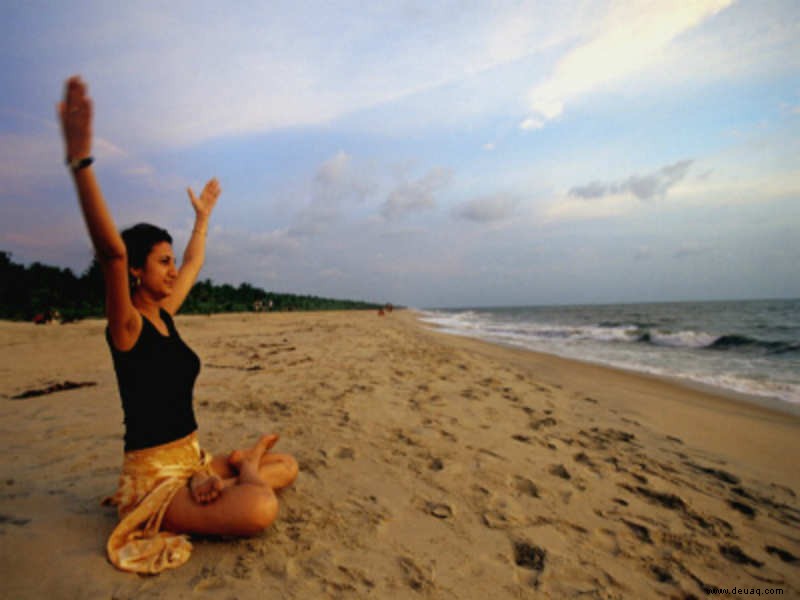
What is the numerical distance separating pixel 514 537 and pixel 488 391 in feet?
12.2

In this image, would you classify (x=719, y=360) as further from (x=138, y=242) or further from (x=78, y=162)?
(x=78, y=162)

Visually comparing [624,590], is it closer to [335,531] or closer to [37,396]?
[335,531]

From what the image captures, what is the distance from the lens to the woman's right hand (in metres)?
1.46

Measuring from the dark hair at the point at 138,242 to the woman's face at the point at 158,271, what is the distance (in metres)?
0.02

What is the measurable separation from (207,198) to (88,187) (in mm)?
1648

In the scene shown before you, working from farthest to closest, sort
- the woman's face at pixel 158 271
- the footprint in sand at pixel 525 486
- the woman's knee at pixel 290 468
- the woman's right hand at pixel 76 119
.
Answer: the footprint in sand at pixel 525 486 → the woman's knee at pixel 290 468 → the woman's face at pixel 158 271 → the woman's right hand at pixel 76 119

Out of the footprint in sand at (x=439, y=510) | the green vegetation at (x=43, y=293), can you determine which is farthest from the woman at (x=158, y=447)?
the green vegetation at (x=43, y=293)

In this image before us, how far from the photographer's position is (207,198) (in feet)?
10.3

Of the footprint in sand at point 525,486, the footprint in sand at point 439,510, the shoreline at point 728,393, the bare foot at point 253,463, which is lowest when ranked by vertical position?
the shoreline at point 728,393

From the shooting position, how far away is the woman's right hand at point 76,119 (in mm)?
1458

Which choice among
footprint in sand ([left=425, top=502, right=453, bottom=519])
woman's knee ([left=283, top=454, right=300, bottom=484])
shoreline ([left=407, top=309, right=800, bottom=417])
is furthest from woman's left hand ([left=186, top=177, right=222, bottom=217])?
shoreline ([left=407, top=309, right=800, bottom=417])

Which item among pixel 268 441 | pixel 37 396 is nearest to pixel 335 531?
pixel 268 441

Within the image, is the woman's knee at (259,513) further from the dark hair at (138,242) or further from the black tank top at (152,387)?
the dark hair at (138,242)

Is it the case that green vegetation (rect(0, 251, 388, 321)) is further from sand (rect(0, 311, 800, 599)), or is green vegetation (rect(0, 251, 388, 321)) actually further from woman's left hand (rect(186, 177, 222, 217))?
woman's left hand (rect(186, 177, 222, 217))
